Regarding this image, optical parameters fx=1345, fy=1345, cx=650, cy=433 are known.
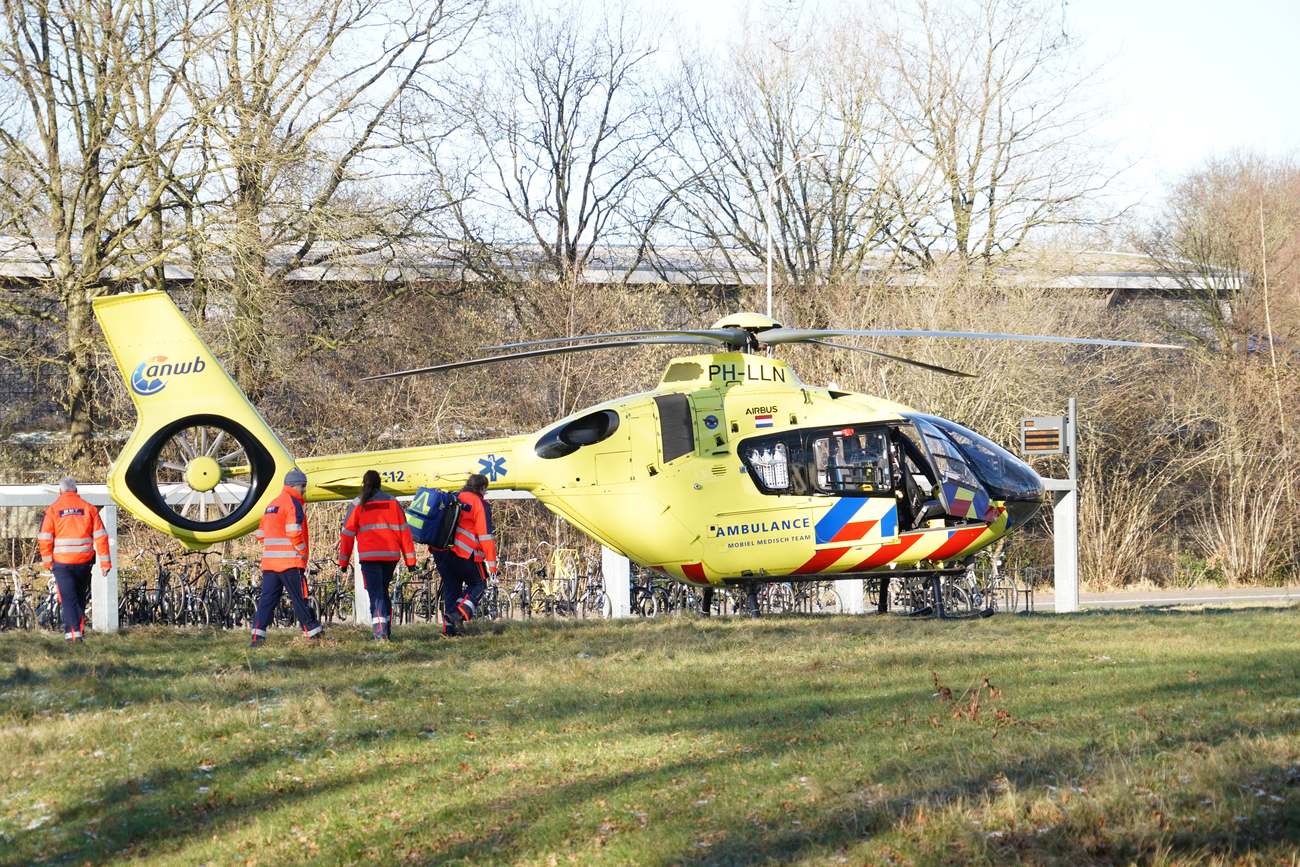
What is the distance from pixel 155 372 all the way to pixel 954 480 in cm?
939

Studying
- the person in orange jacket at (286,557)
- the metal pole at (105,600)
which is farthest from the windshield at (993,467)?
the metal pole at (105,600)

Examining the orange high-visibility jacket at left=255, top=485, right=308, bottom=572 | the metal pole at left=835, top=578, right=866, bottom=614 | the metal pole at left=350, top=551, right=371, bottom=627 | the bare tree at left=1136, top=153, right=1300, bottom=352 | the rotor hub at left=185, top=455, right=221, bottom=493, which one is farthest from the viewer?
the bare tree at left=1136, top=153, right=1300, bottom=352

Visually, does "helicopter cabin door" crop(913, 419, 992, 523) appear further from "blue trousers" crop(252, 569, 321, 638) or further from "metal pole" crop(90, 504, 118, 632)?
"metal pole" crop(90, 504, 118, 632)

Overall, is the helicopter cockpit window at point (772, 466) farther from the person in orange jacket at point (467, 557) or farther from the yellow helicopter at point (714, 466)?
the person in orange jacket at point (467, 557)

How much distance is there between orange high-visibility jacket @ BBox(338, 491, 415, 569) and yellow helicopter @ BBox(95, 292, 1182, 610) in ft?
3.33

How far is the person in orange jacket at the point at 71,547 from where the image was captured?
1517cm

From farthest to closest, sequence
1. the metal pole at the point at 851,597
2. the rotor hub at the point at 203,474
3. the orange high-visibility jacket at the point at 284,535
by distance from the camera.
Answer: the metal pole at the point at 851,597 → the rotor hub at the point at 203,474 → the orange high-visibility jacket at the point at 284,535

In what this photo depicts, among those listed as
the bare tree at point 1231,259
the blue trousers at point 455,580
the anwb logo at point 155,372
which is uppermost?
the bare tree at point 1231,259

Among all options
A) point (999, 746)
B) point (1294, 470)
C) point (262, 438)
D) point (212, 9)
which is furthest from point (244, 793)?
point (1294, 470)

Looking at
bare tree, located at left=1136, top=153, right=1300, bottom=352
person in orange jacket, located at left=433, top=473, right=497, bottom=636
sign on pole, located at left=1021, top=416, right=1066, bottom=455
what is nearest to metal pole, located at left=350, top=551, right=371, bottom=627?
person in orange jacket, located at left=433, top=473, right=497, bottom=636

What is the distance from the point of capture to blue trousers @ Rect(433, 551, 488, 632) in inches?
616

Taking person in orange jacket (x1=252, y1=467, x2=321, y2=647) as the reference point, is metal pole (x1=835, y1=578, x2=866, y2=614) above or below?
below

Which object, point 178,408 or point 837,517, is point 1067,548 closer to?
point 837,517

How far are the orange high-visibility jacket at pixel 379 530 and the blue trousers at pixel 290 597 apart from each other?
0.77 meters
